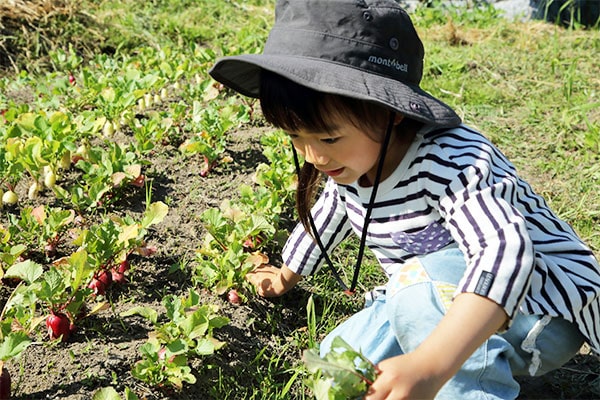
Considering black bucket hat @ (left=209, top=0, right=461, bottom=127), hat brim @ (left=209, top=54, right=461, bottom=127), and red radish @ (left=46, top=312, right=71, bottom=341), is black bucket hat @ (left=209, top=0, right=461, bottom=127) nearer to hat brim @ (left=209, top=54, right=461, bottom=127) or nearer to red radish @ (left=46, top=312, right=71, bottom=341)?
hat brim @ (left=209, top=54, right=461, bottom=127)

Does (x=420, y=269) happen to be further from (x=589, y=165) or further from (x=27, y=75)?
(x=27, y=75)

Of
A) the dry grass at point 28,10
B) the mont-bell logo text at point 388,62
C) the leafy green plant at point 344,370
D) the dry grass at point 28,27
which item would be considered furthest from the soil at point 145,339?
the dry grass at point 28,10

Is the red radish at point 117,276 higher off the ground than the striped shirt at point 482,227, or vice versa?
the striped shirt at point 482,227

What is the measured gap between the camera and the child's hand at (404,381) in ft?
4.86

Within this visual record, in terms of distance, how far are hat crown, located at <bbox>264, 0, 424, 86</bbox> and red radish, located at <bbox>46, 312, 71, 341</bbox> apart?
37.5 inches

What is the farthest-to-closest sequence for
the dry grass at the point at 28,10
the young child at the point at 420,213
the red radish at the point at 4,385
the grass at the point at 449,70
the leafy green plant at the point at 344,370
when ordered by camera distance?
the dry grass at the point at 28,10, the grass at the point at 449,70, the red radish at the point at 4,385, the young child at the point at 420,213, the leafy green plant at the point at 344,370

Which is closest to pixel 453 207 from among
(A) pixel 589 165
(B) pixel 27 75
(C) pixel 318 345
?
(C) pixel 318 345

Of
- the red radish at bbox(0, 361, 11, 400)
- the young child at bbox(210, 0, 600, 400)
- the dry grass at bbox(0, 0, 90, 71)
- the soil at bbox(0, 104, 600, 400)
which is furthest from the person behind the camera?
the dry grass at bbox(0, 0, 90, 71)

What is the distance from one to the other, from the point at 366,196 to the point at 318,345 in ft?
1.71

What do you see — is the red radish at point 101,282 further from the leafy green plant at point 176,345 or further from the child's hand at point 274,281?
the child's hand at point 274,281

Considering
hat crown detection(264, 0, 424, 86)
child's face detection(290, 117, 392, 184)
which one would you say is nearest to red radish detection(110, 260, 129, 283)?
child's face detection(290, 117, 392, 184)

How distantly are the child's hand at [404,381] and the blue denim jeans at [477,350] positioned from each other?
0.99 ft

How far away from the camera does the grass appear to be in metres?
2.59

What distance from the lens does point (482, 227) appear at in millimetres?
1684
